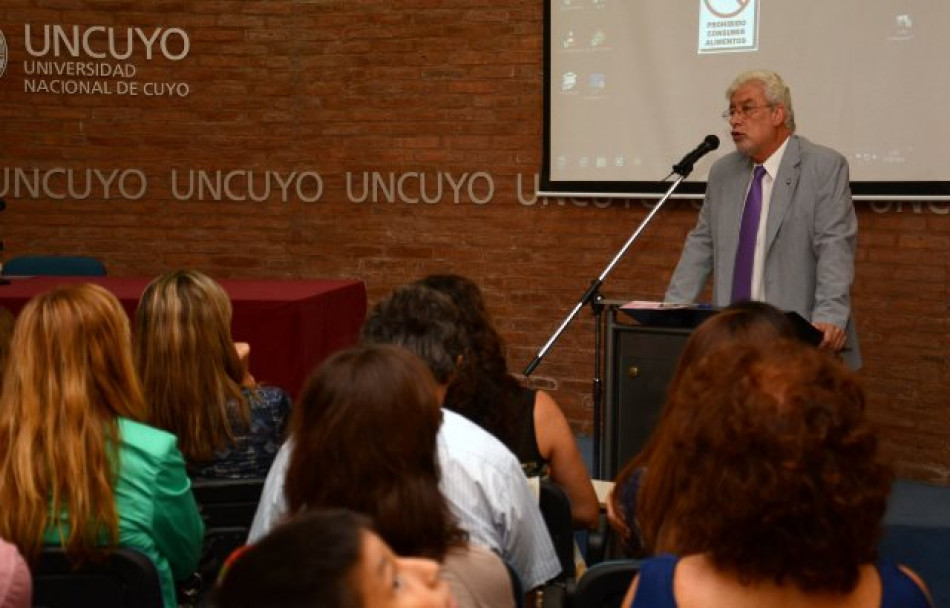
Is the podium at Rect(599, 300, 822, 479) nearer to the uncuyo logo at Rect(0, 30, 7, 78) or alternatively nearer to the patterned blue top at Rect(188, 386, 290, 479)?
the patterned blue top at Rect(188, 386, 290, 479)

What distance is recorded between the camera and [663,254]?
6.34m

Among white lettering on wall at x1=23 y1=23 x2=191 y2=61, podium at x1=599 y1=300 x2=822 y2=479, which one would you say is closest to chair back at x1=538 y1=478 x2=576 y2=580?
podium at x1=599 y1=300 x2=822 y2=479

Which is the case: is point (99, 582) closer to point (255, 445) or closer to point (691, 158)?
point (255, 445)

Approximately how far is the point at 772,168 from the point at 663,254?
1.99m

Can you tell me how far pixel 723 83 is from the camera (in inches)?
235

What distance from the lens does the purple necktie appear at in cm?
440

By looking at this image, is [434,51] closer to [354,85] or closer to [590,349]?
[354,85]

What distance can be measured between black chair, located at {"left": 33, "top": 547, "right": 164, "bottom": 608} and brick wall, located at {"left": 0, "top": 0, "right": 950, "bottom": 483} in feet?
14.9

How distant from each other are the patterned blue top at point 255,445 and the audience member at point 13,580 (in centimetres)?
113

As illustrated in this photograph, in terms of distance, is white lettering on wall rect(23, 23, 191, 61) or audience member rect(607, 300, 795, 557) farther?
white lettering on wall rect(23, 23, 191, 61)

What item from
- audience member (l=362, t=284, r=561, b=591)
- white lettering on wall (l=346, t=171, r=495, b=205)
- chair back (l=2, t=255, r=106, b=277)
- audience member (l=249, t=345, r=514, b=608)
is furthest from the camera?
white lettering on wall (l=346, t=171, r=495, b=205)

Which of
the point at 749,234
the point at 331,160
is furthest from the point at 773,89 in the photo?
the point at 331,160

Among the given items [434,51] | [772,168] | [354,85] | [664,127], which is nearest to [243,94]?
[354,85]

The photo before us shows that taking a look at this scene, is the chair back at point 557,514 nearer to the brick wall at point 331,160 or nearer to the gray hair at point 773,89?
the gray hair at point 773,89
